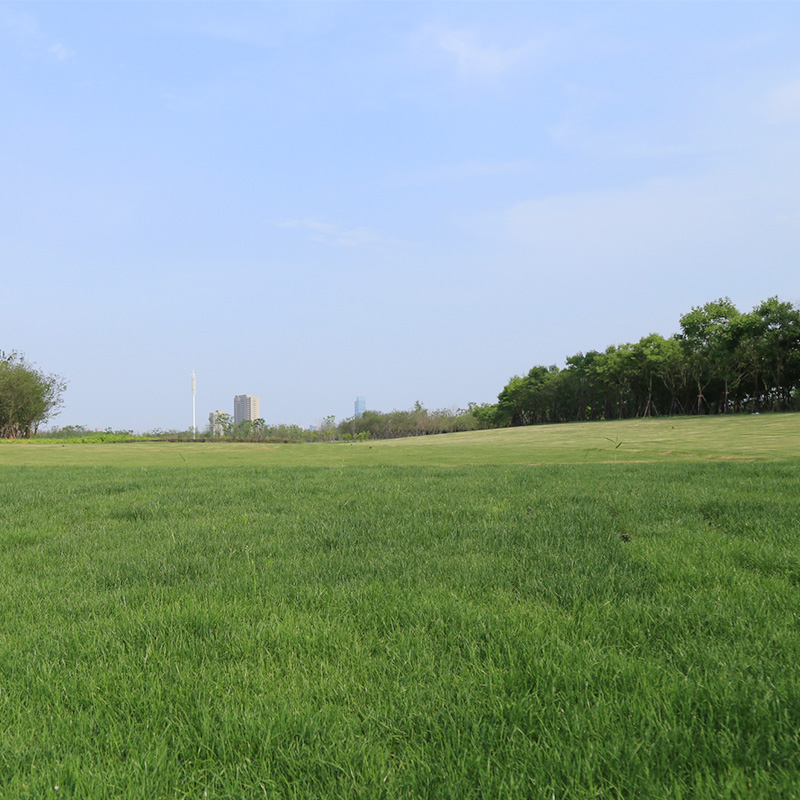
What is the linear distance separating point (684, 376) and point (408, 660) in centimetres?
7053

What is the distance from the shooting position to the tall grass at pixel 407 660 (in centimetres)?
188

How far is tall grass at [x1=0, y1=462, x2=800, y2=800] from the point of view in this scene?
6.18 feet

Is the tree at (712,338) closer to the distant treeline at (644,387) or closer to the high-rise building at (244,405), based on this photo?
the distant treeline at (644,387)

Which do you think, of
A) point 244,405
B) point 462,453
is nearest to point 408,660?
point 462,453

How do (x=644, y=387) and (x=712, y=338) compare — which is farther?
(x=644, y=387)

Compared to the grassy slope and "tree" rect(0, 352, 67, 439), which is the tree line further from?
"tree" rect(0, 352, 67, 439)

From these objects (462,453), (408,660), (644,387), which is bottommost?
(462,453)

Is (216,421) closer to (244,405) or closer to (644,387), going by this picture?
(644,387)

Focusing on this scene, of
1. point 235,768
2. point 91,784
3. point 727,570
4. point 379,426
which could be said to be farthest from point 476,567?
point 379,426

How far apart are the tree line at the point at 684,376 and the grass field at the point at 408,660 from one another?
182 feet

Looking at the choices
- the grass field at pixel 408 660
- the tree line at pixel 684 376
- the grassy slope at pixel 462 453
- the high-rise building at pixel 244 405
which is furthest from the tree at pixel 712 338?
the high-rise building at pixel 244 405

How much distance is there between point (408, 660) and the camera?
2.57m

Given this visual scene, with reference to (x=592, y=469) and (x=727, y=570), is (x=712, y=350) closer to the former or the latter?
(x=592, y=469)

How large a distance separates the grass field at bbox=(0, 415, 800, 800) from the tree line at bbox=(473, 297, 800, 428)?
5558 centimetres
